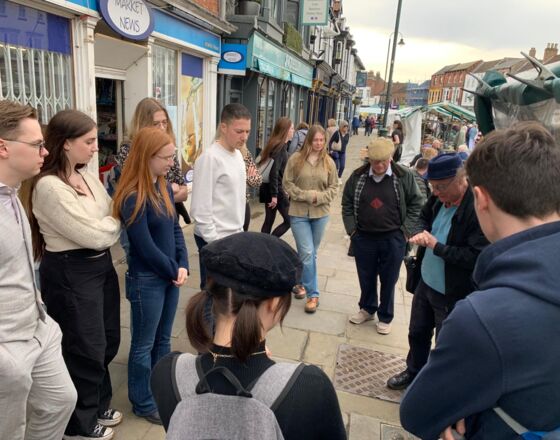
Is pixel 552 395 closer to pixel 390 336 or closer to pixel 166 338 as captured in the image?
A: pixel 166 338

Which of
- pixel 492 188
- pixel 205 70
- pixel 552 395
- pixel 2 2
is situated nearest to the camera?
pixel 552 395

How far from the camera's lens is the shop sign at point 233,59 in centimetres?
855

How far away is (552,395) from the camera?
109 centimetres

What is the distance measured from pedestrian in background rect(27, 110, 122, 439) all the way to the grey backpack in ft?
4.81

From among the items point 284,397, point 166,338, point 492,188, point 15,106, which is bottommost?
point 166,338

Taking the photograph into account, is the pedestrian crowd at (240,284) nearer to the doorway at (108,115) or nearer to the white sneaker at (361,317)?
the white sneaker at (361,317)

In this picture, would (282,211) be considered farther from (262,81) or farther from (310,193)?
(262,81)

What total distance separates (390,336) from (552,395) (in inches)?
130

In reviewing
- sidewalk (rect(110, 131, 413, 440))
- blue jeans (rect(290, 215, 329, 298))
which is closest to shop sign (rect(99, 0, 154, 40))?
sidewalk (rect(110, 131, 413, 440))

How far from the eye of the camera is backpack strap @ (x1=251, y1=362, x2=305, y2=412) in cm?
108

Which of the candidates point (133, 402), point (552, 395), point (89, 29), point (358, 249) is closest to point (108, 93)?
point (89, 29)

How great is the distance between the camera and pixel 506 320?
1075 millimetres

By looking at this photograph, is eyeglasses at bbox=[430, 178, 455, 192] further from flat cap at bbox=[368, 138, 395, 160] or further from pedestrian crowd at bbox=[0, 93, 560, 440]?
flat cap at bbox=[368, 138, 395, 160]

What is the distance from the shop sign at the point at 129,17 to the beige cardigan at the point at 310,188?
248 centimetres
